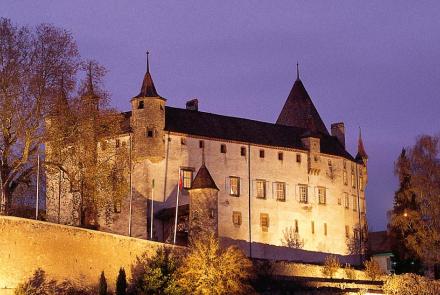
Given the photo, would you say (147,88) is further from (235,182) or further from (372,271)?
(372,271)

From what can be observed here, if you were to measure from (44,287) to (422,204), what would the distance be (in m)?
29.0

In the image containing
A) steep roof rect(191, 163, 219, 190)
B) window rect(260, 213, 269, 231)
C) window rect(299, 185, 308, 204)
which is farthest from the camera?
window rect(299, 185, 308, 204)

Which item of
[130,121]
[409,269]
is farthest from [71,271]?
[409,269]

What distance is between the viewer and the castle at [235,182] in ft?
182

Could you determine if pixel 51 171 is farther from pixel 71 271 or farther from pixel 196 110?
pixel 196 110

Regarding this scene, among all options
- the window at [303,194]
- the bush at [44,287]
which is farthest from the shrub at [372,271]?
the bush at [44,287]

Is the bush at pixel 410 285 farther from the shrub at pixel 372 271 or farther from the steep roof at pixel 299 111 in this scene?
the steep roof at pixel 299 111

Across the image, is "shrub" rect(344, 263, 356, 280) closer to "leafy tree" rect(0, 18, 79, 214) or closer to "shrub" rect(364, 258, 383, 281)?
"shrub" rect(364, 258, 383, 281)

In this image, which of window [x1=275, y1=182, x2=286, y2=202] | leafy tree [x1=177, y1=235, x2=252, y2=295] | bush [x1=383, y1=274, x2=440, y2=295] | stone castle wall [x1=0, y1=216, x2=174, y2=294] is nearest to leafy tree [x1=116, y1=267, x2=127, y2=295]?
stone castle wall [x1=0, y1=216, x2=174, y2=294]

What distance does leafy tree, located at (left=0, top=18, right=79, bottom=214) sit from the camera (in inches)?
1662

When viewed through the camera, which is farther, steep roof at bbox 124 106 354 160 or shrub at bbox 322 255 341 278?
steep roof at bbox 124 106 354 160

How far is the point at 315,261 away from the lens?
6294cm

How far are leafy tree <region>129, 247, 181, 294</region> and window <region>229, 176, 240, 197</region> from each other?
15594mm

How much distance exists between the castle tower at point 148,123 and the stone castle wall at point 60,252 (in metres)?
13.2
